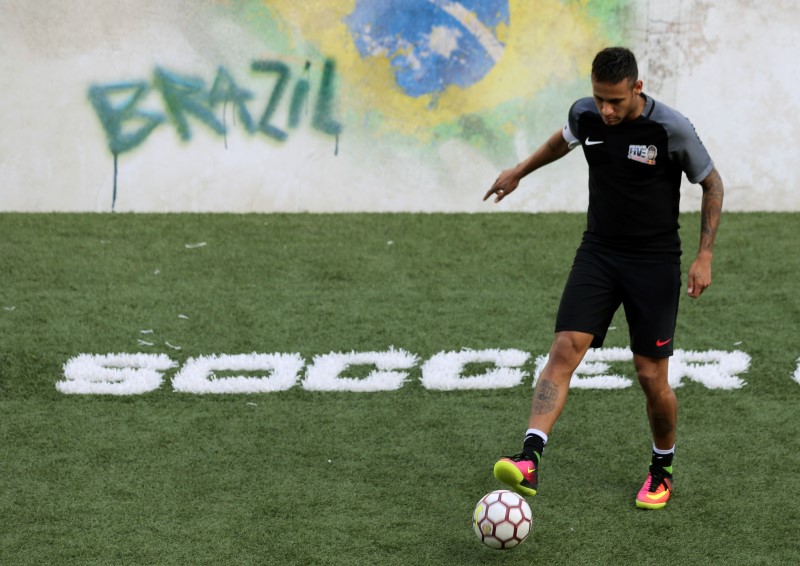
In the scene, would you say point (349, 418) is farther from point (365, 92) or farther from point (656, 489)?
point (365, 92)

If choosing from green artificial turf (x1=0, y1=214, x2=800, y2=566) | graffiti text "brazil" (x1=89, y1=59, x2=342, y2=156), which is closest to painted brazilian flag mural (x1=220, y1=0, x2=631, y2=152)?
graffiti text "brazil" (x1=89, y1=59, x2=342, y2=156)

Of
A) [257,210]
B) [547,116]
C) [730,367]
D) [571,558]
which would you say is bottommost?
[571,558]

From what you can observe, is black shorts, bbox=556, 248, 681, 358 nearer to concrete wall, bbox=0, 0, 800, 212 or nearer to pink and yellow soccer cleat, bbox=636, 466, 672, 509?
pink and yellow soccer cleat, bbox=636, 466, 672, 509

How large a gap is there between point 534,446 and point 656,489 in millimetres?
782

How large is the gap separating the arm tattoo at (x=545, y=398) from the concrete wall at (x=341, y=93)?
6.68 m

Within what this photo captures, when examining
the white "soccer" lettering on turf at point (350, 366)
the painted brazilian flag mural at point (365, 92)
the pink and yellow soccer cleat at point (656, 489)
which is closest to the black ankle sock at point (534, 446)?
the pink and yellow soccer cleat at point (656, 489)

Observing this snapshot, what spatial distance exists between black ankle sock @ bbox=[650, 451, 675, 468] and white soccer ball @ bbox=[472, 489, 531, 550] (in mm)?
958

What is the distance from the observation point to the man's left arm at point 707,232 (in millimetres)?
5352

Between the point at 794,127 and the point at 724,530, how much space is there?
25.4 ft

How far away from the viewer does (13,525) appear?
531cm

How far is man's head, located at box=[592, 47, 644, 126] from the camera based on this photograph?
5121 mm

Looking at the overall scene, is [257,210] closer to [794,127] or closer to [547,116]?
[547,116]

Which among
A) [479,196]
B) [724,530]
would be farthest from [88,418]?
[479,196]

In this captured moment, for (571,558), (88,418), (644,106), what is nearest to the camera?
(571,558)
